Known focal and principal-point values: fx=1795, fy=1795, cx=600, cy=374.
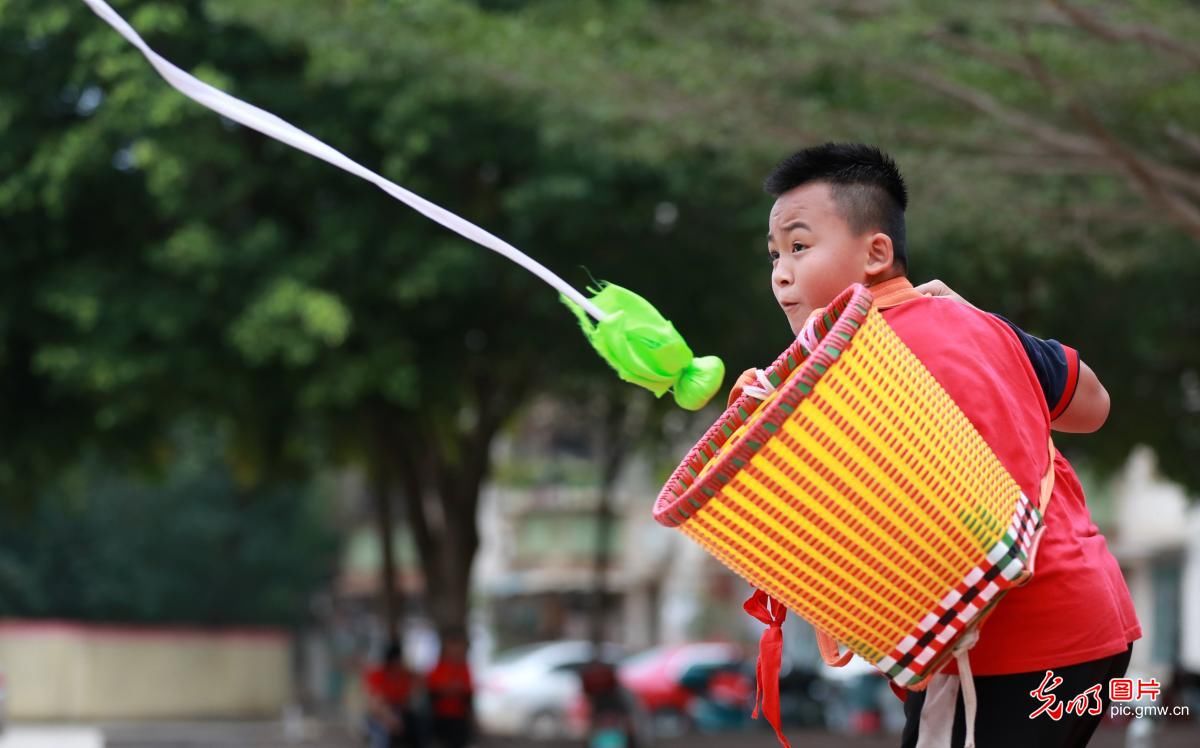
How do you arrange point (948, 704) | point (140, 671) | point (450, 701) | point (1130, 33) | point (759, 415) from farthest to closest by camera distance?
point (140, 671) → point (450, 701) → point (1130, 33) → point (948, 704) → point (759, 415)

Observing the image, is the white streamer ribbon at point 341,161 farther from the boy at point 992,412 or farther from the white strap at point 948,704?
the white strap at point 948,704

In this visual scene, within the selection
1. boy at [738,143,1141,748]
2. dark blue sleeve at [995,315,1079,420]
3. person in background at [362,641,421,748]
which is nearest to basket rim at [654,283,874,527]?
boy at [738,143,1141,748]

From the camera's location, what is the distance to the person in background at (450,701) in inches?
573

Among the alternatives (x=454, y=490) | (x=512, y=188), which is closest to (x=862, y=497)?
(x=512, y=188)

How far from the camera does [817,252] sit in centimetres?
283

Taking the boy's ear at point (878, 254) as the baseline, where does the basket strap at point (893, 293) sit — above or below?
below

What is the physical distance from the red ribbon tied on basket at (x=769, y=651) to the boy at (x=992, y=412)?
0.81 feet

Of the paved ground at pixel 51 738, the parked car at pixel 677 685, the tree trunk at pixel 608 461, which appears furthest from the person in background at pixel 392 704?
the parked car at pixel 677 685

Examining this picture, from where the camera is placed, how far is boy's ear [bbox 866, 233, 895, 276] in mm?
2836

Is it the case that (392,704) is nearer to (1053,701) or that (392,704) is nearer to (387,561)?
(387,561)

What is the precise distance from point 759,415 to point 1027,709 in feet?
2.11

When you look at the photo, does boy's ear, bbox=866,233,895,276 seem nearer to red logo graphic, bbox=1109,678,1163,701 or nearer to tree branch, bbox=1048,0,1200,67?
red logo graphic, bbox=1109,678,1163,701

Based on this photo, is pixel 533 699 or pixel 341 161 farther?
pixel 533 699

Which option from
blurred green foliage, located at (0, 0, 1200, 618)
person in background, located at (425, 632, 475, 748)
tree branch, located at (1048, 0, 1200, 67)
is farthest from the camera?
person in background, located at (425, 632, 475, 748)
